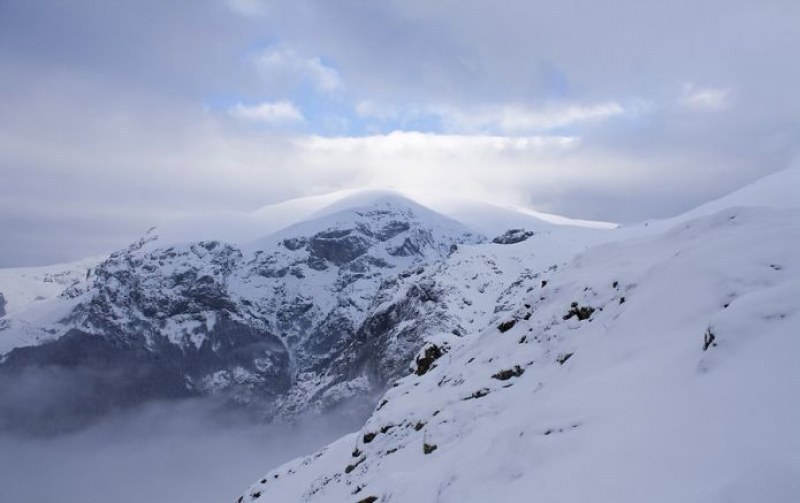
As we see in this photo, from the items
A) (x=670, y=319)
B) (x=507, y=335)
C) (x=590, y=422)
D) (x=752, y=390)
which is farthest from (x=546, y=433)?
(x=507, y=335)

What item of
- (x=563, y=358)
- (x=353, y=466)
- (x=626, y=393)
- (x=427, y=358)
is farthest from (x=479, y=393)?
(x=427, y=358)

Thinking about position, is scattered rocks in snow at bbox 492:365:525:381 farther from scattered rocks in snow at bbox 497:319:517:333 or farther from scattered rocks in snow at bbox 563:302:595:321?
scattered rocks in snow at bbox 497:319:517:333

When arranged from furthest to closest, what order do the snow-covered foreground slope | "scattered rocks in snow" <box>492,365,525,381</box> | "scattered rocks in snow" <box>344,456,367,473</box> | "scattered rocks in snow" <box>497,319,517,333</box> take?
"scattered rocks in snow" <box>497,319,517,333</box>, "scattered rocks in snow" <box>344,456,367,473</box>, "scattered rocks in snow" <box>492,365,525,381</box>, the snow-covered foreground slope

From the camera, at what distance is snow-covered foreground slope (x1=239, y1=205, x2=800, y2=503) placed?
29.1 feet

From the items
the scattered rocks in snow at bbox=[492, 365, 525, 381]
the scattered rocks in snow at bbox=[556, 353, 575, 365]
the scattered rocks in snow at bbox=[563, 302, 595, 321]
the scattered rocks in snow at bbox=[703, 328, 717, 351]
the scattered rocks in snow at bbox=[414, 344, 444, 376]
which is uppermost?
the scattered rocks in snow at bbox=[703, 328, 717, 351]

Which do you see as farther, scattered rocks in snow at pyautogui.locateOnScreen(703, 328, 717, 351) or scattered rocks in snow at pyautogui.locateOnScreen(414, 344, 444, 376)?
scattered rocks in snow at pyautogui.locateOnScreen(414, 344, 444, 376)

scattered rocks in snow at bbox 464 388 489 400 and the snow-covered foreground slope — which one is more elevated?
the snow-covered foreground slope

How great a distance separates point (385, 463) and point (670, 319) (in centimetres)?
1120

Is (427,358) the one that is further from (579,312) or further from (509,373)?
(579,312)

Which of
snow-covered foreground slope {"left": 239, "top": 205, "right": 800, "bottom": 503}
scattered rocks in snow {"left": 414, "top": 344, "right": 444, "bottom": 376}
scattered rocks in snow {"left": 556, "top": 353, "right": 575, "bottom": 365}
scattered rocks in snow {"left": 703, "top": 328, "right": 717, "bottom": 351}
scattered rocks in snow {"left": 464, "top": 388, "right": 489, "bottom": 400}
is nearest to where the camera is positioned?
snow-covered foreground slope {"left": 239, "top": 205, "right": 800, "bottom": 503}

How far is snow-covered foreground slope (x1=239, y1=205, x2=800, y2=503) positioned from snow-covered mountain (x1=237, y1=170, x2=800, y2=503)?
4cm

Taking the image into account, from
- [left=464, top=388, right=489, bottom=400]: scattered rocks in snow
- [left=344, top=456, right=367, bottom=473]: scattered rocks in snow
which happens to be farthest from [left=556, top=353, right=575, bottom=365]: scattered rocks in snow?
[left=344, top=456, right=367, bottom=473]: scattered rocks in snow

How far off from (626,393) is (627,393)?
0.8 inches

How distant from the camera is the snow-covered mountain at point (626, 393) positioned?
8.88 meters
